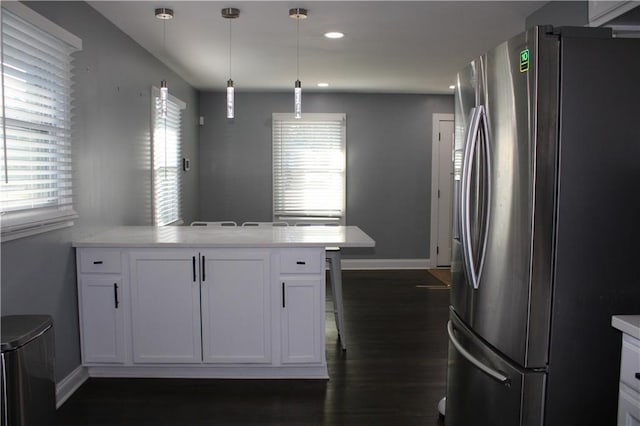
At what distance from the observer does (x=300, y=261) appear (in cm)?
310

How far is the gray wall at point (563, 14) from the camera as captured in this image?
9.25 ft

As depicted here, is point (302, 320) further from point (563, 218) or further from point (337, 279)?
point (563, 218)

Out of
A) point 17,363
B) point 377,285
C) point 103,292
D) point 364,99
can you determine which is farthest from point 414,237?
point 17,363

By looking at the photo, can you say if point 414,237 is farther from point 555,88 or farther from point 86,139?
point 555,88

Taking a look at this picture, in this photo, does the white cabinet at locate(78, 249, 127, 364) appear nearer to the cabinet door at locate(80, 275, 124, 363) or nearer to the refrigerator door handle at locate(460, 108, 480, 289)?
the cabinet door at locate(80, 275, 124, 363)

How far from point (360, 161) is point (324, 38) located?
305 cm

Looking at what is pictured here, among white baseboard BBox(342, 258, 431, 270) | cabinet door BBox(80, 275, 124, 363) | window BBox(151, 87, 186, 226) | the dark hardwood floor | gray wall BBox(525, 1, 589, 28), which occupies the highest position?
gray wall BBox(525, 1, 589, 28)

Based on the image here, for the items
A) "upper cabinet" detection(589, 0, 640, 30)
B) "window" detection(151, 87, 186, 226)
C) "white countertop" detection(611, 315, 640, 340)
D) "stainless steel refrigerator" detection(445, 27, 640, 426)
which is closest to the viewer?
"white countertop" detection(611, 315, 640, 340)

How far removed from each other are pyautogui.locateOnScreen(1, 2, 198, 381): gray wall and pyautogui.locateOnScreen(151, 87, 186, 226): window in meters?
0.16

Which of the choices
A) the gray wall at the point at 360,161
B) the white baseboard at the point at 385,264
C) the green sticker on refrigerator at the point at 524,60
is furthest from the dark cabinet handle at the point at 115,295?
the white baseboard at the point at 385,264

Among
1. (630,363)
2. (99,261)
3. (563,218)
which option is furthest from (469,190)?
(99,261)

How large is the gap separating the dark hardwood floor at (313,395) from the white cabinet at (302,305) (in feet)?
0.72

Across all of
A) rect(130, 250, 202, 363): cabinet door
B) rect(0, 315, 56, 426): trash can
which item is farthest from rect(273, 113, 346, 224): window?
rect(0, 315, 56, 426): trash can

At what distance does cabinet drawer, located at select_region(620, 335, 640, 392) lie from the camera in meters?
1.52
